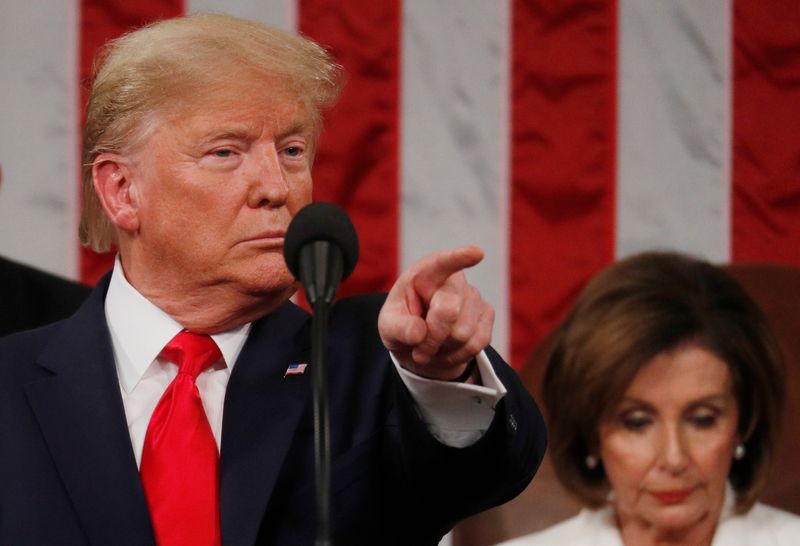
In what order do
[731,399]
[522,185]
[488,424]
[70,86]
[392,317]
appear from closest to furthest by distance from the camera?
[392,317] → [488,424] → [731,399] → [70,86] → [522,185]

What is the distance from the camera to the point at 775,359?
2303mm

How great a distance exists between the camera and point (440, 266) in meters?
1.32

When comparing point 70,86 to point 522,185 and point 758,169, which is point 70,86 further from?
point 758,169

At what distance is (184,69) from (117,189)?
21 centimetres

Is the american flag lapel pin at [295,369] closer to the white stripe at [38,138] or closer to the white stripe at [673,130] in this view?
the white stripe at [38,138]

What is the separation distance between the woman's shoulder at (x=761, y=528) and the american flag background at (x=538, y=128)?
0.85 metres

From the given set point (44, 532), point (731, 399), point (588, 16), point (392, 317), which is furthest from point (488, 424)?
point (588, 16)

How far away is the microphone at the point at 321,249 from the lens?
122cm

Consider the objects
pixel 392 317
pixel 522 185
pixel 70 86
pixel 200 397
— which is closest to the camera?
pixel 392 317

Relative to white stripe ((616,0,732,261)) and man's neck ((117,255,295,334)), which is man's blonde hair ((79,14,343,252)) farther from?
white stripe ((616,0,732,261))

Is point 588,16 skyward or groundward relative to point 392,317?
skyward

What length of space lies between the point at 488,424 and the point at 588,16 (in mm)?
1848

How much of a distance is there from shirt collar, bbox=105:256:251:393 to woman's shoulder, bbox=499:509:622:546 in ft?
2.80

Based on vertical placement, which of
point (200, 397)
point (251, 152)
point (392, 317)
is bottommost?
point (200, 397)
